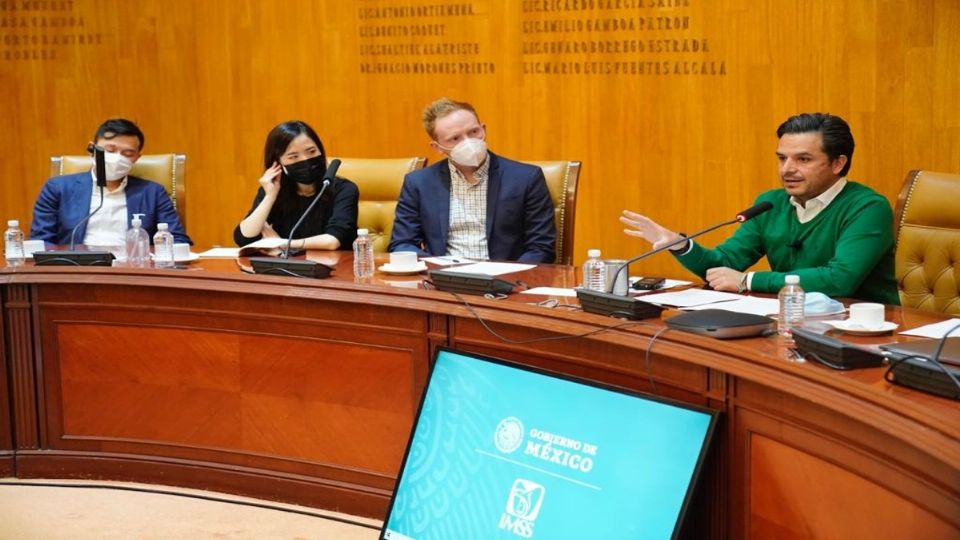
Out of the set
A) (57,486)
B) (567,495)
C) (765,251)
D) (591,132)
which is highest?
(591,132)

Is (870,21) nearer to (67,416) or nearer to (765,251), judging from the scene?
(765,251)

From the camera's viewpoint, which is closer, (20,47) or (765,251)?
(765,251)

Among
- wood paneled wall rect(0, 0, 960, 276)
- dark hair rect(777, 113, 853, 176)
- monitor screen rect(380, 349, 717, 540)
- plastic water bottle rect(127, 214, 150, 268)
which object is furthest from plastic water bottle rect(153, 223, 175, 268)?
wood paneled wall rect(0, 0, 960, 276)

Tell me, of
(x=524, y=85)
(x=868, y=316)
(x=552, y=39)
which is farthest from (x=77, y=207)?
(x=868, y=316)

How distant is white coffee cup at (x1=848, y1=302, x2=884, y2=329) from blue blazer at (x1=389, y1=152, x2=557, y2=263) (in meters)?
1.60

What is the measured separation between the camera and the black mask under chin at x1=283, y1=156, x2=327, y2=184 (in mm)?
4090

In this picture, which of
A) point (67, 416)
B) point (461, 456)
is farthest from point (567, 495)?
point (67, 416)

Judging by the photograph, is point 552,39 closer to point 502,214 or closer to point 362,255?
point 502,214

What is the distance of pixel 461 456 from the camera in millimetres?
2877

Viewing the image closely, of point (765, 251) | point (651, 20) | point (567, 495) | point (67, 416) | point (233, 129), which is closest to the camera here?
point (567, 495)

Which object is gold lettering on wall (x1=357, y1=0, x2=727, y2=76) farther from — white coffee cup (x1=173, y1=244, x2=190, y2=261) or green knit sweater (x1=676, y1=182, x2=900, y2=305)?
white coffee cup (x1=173, y1=244, x2=190, y2=261)

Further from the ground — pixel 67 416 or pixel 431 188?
pixel 431 188

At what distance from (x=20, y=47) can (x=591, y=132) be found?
123 inches

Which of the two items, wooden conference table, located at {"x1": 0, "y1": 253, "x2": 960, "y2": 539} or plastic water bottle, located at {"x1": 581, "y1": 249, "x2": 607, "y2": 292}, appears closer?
wooden conference table, located at {"x1": 0, "y1": 253, "x2": 960, "y2": 539}
